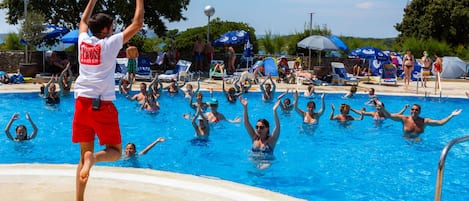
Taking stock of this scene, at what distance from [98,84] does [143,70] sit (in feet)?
52.1

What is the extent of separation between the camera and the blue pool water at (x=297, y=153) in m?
7.09

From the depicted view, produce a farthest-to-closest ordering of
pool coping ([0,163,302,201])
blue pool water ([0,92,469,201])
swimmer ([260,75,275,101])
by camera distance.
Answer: swimmer ([260,75,275,101]) < blue pool water ([0,92,469,201]) < pool coping ([0,163,302,201])

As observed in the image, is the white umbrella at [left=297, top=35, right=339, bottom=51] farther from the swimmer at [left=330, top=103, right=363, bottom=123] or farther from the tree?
the tree

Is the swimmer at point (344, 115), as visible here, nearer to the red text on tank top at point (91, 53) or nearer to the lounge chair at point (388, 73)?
the red text on tank top at point (91, 53)

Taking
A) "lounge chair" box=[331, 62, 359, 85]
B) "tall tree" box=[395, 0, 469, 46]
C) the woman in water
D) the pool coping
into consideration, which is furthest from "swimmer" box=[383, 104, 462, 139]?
"tall tree" box=[395, 0, 469, 46]

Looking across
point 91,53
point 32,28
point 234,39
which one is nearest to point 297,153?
point 91,53

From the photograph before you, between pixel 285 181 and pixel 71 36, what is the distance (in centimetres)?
1342

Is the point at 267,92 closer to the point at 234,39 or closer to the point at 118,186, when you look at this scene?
the point at 234,39

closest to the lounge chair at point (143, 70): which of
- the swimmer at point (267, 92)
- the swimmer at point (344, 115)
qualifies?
the swimmer at point (267, 92)

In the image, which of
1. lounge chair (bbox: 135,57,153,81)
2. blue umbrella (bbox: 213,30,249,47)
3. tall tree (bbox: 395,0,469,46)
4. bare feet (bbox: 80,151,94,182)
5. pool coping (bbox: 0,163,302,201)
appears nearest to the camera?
bare feet (bbox: 80,151,94,182)

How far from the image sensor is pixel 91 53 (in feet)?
11.1

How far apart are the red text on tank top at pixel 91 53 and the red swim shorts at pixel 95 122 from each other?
25 centimetres

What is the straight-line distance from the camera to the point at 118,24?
23922 millimetres

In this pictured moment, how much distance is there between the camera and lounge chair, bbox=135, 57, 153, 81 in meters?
18.8
